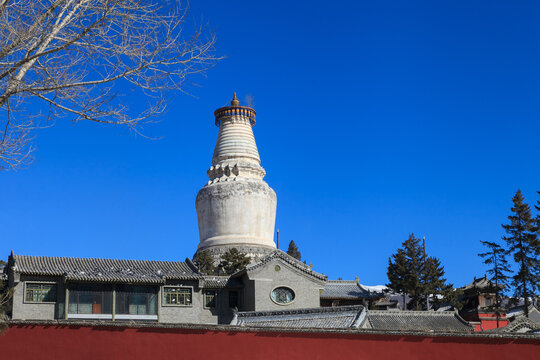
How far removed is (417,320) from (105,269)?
14.1 meters

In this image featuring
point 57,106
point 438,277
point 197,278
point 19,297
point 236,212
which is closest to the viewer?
point 57,106

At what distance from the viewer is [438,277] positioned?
40.0 m

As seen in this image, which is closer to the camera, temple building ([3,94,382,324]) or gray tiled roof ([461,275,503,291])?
temple building ([3,94,382,324])

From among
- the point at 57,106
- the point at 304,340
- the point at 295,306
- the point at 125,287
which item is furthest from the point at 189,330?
the point at 295,306

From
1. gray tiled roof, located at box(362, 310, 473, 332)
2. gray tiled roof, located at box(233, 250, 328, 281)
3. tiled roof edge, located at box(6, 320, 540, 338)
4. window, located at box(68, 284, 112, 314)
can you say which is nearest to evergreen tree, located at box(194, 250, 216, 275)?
gray tiled roof, located at box(233, 250, 328, 281)

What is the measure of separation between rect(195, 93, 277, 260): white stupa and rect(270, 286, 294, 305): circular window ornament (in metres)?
9.28

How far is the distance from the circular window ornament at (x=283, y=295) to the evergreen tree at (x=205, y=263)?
6519 mm

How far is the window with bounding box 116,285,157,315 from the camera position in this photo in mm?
30109

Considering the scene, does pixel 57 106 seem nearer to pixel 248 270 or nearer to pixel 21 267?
pixel 21 267

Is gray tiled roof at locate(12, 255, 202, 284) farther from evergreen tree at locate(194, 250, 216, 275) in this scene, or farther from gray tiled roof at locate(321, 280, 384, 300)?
gray tiled roof at locate(321, 280, 384, 300)

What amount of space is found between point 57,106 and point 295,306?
2446 cm

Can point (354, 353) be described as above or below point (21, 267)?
below

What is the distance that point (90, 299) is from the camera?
29.8 m

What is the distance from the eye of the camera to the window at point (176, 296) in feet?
103
